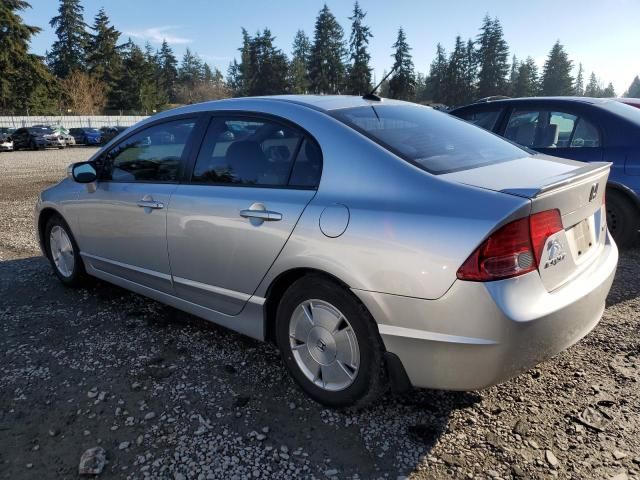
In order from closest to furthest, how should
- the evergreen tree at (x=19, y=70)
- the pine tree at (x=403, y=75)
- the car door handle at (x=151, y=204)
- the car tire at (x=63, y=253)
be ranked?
the car door handle at (x=151, y=204) → the car tire at (x=63, y=253) → the evergreen tree at (x=19, y=70) → the pine tree at (x=403, y=75)

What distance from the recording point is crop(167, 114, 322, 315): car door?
266 centimetres

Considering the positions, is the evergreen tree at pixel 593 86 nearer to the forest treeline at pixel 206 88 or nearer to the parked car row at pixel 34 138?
the forest treeline at pixel 206 88

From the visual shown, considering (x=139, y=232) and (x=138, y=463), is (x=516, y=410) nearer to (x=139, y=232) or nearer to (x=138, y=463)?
(x=138, y=463)

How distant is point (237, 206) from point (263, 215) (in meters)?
0.24

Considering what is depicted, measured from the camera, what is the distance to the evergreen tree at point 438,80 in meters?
92.4

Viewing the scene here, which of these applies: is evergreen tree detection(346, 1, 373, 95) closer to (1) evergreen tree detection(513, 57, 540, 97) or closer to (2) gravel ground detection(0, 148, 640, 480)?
(1) evergreen tree detection(513, 57, 540, 97)

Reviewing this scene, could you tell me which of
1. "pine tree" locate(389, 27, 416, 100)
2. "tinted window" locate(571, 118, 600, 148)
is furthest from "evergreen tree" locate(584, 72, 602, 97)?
"tinted window" locate(571, 118, 600, 148)

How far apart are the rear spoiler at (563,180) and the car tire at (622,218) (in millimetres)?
2621

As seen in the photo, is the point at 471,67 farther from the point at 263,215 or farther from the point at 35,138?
the point at 263,215

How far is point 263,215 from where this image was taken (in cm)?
269

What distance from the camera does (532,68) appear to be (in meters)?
92.9

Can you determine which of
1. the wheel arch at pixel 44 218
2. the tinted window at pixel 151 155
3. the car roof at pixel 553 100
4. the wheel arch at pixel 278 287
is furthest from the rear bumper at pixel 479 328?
the car roof at pixel 553 100

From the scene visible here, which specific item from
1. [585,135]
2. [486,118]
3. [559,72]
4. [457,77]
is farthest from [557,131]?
[559,72]

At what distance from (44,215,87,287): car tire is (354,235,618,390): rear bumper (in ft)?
10.5
